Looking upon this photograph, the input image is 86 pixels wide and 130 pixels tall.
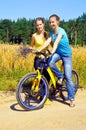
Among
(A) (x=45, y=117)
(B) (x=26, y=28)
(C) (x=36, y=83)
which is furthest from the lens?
(B) (x=26, y=28)

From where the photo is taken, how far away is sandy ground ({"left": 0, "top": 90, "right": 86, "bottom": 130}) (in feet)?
21.7

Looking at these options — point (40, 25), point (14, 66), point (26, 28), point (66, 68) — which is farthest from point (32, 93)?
point (26, 28)

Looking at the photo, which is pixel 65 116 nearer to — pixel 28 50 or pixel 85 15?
pixel 28 50

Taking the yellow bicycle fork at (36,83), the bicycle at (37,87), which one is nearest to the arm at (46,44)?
the bicycle at (37,87)

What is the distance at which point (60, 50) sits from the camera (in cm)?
800

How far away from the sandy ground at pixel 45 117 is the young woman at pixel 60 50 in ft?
1.35

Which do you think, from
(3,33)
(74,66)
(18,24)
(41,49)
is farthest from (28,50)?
(18,24)

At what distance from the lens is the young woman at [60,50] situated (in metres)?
7.81

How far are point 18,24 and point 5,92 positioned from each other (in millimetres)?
94675

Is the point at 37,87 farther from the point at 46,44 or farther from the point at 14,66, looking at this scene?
the point at 14,66

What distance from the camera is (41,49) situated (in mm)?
7750

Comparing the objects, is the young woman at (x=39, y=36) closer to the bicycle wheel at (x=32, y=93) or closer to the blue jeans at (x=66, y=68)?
the blue jeans at (x=66, y=68)

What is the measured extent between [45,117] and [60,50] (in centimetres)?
151

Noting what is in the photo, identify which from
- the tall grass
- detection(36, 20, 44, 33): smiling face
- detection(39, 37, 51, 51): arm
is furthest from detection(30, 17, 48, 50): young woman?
the tall grass
